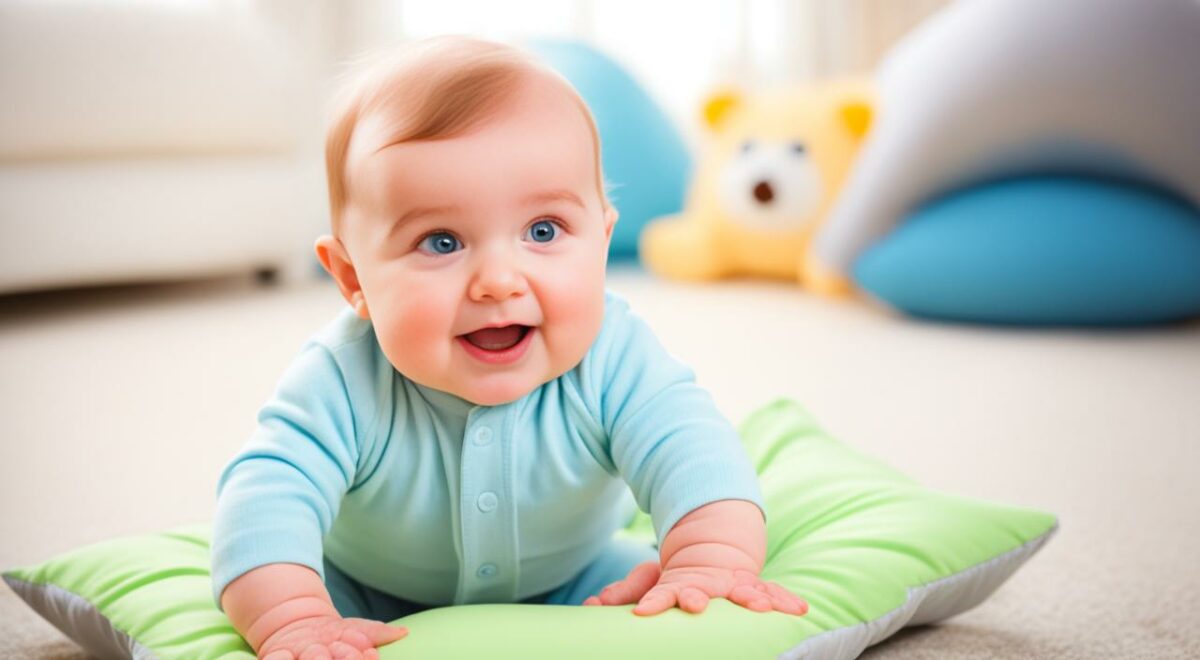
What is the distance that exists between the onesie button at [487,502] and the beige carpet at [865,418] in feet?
0.85

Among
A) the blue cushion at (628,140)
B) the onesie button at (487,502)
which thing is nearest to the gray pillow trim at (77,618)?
the onesie button at (487,502)

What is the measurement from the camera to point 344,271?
794 millimetres

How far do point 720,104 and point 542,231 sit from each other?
208cm

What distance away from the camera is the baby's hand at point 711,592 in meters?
0.68

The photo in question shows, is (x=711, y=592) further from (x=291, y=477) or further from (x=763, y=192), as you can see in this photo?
(x=763, y=192)

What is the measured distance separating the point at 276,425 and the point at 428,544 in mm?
121

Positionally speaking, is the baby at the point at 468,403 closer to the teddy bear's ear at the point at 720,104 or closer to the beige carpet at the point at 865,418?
the beige carpet at the point at 865,418

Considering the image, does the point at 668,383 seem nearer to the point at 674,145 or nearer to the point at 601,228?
the point at 601,228

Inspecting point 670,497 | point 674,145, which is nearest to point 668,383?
point 670,497

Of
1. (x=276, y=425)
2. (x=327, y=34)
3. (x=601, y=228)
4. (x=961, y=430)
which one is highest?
(x=327, y=34)

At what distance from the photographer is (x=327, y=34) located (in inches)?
132

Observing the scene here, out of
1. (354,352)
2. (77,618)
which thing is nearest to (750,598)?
(354,352)

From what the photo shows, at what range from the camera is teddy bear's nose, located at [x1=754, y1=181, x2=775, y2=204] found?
A: 2.58 metres

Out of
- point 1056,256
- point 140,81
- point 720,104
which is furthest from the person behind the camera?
point 720,104
